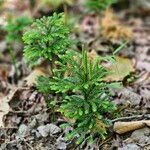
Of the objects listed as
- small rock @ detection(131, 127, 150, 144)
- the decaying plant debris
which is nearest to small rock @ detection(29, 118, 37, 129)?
the decaying plant debris

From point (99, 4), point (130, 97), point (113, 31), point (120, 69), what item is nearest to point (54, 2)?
point (99, 4)

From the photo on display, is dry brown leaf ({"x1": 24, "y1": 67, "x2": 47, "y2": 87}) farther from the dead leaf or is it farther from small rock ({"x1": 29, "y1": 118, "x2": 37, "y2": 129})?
the dead leaf

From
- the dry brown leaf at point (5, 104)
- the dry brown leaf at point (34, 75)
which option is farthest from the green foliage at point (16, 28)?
the dry brown leaf at point (5, 104)

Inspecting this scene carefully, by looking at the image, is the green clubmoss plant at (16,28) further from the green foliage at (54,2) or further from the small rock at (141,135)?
the small rock at (141,135)

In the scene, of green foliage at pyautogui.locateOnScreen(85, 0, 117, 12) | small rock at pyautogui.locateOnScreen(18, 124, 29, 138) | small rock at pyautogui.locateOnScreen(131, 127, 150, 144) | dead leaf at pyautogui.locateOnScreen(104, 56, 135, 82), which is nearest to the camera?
small rock at pyautogui.locateOnScreen(131, 127, 150, 144)

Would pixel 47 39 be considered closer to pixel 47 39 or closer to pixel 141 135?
pixel 47 39
